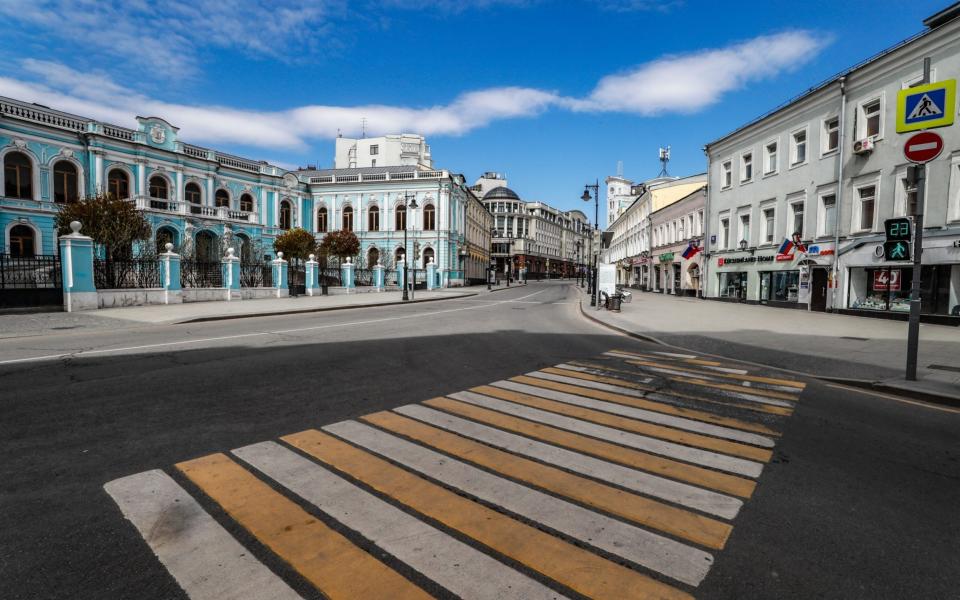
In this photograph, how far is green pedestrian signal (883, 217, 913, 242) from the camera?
7324 mm

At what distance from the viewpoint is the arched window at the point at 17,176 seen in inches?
1256

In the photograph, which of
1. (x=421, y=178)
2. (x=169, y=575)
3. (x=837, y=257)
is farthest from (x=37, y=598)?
(x=421, y=178)

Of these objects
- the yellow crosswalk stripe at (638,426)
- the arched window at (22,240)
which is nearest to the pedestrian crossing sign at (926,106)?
the yellow crosswalk stripe at (638,426)

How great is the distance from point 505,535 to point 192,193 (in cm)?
4949

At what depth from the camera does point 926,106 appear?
700 centimetres

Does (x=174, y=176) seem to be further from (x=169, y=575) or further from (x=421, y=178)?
(x=169, y=575)

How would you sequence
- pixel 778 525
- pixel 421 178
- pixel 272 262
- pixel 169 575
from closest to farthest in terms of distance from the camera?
pixel 169 575 < pixel 778 525 < pixel 272 262 < pixel 421 178

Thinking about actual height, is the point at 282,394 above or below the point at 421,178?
below

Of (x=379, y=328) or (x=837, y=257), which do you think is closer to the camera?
(x=379, y=328)

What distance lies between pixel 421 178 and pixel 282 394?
49827 mm

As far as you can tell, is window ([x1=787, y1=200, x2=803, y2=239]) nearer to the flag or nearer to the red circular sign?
the flag

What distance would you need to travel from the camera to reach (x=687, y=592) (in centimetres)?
220

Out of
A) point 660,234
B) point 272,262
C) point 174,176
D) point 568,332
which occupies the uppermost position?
point 174,176

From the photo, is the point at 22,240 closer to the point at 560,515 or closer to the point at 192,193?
the point at 192,193
